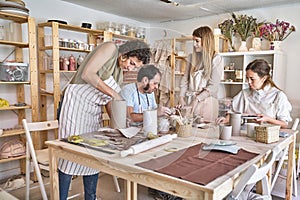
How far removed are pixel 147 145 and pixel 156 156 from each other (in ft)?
0.36

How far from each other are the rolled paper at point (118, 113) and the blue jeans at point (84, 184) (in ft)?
1.74

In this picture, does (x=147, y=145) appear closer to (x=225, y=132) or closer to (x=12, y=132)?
(x=225, y=132)

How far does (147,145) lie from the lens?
125 centimetres

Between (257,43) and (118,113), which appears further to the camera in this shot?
(257,43)

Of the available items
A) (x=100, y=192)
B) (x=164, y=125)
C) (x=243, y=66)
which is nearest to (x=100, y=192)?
(x=100, y=192)

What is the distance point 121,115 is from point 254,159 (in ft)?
2.06

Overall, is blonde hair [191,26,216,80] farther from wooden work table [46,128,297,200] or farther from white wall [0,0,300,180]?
white wall [0,0,300,180]

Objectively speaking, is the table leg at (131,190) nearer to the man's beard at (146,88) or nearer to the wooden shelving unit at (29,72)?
the man's beard at (146,88)

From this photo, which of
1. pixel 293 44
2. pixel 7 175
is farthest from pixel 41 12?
pixel 293 44

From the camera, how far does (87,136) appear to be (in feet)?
4.88

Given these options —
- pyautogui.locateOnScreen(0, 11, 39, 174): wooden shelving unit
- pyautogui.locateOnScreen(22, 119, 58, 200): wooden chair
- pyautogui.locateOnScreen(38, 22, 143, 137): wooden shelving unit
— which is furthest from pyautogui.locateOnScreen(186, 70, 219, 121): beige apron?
pyautogui.locateOnScreen(0, 11, 39, 174): wooden shelving unit

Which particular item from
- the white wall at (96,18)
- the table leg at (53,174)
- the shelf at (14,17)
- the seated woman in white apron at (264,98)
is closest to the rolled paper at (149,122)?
the table leg at (53,174)

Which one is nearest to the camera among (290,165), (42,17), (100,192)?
(290,165)

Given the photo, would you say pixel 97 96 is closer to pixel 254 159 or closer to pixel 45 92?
pixel 254 159
